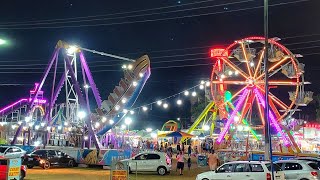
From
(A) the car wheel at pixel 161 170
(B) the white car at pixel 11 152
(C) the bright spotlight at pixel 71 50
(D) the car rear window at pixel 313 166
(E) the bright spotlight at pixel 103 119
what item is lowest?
(A) the car wheel at pixel 161 170

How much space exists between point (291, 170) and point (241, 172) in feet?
11.7

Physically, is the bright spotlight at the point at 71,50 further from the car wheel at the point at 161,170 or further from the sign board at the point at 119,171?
the sign board at the point at 119,171

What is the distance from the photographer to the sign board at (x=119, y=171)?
16.0 meters

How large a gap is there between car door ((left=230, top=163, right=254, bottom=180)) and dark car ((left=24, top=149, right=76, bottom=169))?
17.8 metres

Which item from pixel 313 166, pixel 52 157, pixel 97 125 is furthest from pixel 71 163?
pixel 313 166

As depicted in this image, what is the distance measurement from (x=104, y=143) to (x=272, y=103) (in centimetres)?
1843

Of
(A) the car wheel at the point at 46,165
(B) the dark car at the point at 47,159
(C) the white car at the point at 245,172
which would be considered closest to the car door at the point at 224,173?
(C) the white car at the point at 245,172

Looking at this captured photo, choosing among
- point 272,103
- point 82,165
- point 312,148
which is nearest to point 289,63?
point 272,103

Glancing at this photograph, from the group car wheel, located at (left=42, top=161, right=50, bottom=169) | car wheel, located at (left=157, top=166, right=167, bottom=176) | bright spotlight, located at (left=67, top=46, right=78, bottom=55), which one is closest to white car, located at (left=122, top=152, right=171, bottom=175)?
car wheel, located at (left=157, top=166, right=167, bottom=176)

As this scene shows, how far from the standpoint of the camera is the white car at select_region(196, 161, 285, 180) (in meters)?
19.3

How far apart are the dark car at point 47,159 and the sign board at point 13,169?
14.7 m

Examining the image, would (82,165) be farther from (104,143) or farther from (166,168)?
(166,168)

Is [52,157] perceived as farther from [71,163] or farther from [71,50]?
[71,50]

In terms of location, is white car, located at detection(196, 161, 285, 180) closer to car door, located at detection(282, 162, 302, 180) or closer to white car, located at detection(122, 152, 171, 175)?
car door, located at detection(282, 162, 302, 180)
